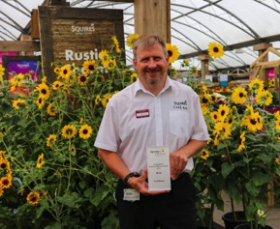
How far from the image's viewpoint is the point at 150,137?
157cm

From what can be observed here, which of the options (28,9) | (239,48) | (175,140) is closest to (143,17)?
(175,140)

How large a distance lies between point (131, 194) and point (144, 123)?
29 centimetres

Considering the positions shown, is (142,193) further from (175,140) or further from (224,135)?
(224,135)

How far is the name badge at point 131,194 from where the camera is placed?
155 centimetres

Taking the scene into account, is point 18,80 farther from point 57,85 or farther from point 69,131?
point 69,131

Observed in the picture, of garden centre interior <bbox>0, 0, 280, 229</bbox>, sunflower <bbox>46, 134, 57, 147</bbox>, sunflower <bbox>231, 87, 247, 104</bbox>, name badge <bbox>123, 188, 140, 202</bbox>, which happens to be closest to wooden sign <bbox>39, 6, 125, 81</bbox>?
garden centre interior <bbox>0, 0, 280, 229</bbox>

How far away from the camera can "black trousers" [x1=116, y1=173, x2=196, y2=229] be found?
5.19 feet

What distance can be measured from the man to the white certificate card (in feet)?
0.23

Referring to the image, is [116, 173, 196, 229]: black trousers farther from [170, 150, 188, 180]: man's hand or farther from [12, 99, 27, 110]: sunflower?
[12, 99, 27, 110]: sunflower

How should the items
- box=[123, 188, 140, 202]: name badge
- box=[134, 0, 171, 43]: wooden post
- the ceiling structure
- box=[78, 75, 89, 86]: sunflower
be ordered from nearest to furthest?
box=[123, 188, 140, 202]: name badge < box=[78, 75, 89, 86]: sunflower < box=[134, 0, 171, 43]: wooden post < the ceiling structure

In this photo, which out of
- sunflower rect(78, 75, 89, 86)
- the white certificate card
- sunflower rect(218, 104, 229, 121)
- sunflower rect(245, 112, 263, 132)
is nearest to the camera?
the white certificate card

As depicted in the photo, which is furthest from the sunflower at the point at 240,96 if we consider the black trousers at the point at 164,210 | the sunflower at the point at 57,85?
the sunflower at the point at 57,85

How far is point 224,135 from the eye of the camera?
76.4 inches

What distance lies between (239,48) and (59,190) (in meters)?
16.3
